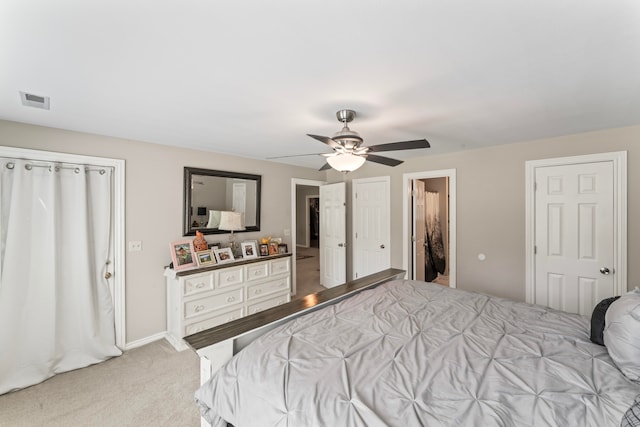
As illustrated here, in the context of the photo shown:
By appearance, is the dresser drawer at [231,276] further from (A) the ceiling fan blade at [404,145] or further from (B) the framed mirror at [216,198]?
(A) the ceiling fan blade at [404,145]

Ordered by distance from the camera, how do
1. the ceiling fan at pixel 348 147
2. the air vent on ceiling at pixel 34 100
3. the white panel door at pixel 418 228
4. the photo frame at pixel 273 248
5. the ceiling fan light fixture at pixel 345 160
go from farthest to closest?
the white panel door at pixel 418 228
the photo frame at pixel 273 248
the ceiling fan light fixture at pixel 345 160
the ceiling fan at pixel 348 147
the air vent on ceiling at pixel 34 100

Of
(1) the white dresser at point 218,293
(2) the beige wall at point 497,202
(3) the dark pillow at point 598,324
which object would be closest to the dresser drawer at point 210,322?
(1) the white dresser at point 218,293

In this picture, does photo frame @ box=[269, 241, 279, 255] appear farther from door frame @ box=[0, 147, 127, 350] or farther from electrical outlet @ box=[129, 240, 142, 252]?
door frame @ box=[0, 147, 127, 350]

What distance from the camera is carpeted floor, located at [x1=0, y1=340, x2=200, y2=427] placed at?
1.88 m

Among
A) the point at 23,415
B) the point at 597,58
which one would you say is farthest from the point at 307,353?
the point at 23,415

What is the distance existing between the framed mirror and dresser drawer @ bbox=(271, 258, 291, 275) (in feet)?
2.11

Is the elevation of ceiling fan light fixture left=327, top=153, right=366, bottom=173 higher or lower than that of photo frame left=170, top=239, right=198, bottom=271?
higher

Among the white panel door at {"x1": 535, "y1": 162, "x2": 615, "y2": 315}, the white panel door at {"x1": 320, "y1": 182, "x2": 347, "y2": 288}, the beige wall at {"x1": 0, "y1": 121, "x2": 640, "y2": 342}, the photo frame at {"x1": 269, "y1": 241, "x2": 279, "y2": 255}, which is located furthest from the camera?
the white panel door at {"x1": 320, "y1": 182, "x2": 347, "y2": 288}

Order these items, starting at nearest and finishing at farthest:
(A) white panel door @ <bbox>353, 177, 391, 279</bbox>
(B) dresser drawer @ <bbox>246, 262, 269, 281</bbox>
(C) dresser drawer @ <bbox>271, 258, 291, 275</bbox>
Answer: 1. (B) dresser drawer @ <bbox>246, 262, 269, 281</bbox>
2. (C) dresser drawer @ <bbox>271, 258, 291, 275</bbox>
3. (A) white panel door @ <bbox>353, 177, 391, 279</bbox>

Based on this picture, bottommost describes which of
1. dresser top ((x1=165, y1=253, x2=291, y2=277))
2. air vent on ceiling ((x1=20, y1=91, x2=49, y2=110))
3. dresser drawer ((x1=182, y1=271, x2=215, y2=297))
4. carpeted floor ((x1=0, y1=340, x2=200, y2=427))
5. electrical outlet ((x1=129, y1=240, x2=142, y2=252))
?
carpeted floor ((x1=0, y1=340, x2=200, y2=427))

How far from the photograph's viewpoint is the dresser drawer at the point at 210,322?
2.94 metres

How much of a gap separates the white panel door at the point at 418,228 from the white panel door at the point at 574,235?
149 cm

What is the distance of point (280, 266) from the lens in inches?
153

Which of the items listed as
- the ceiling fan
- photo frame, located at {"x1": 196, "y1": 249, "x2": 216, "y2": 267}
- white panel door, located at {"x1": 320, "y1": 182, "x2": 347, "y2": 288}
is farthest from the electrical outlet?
white panel door, located at {"x1": 320, "y1": 182, "x2": 347, "y2": 288}
